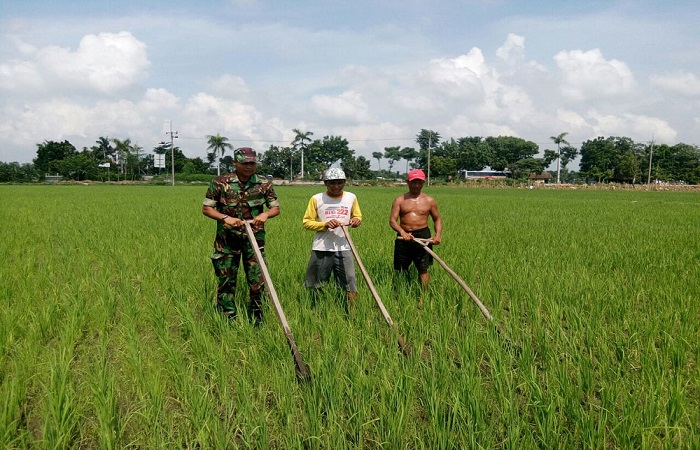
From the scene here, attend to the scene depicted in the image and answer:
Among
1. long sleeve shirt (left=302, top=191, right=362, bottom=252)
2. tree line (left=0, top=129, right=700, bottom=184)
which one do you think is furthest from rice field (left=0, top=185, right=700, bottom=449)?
tree line (left=0, top=129, right=700, bottom=184)

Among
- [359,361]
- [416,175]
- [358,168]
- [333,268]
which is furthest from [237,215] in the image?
[358,168]

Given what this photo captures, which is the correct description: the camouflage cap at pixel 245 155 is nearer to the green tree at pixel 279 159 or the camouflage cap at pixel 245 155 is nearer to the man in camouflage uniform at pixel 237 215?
the man in camouflage uniform at pixel 237 215

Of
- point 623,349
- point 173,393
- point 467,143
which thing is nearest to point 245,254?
point 173,393

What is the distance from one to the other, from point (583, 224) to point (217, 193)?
1001 cm

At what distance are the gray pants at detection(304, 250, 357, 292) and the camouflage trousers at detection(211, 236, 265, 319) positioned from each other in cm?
50

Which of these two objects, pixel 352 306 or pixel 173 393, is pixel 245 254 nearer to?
pixel 352 306

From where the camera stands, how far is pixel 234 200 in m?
3.54

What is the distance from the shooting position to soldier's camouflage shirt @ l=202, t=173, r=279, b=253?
3.54 meters

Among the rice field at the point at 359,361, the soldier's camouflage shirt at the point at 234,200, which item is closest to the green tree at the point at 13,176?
the rice field at the point at 359,361

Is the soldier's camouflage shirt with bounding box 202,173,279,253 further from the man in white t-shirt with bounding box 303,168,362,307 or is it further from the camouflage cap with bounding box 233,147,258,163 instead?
the man in white t-shirt with bounding box 303,168,362,307

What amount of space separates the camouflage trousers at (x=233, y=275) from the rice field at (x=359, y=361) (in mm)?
205

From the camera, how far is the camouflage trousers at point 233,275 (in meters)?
3.60

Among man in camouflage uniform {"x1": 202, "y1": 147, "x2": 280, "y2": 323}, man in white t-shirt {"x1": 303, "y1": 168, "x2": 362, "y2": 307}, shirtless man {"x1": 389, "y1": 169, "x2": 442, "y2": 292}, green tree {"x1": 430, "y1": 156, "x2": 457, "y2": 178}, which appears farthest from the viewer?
green tree {"x1": 430, "y1": 156, "x2": 457, "y2": 178}

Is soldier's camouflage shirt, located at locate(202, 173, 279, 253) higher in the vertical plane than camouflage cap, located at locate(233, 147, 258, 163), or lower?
lower
